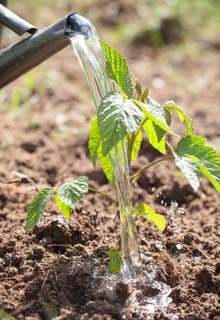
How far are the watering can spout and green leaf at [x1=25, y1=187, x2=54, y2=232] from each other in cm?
41

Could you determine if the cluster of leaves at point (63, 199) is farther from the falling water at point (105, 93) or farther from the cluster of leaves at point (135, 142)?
the falling water at point (105, 93)

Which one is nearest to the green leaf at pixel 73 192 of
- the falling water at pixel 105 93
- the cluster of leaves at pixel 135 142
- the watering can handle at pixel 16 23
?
the cluster of leaves at pixel 135 142

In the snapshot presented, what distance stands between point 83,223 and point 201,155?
543 mm

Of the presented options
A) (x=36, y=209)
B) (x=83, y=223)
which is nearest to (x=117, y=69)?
(x=36, y=209)

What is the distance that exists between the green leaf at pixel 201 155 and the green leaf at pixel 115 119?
231mm

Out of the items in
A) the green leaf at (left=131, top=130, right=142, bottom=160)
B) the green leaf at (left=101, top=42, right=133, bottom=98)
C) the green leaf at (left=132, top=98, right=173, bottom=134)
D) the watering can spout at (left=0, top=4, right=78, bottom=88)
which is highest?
the watering can spout at (left=0, top=4, right=78, bottom=88)

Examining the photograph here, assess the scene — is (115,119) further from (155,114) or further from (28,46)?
(28,46)

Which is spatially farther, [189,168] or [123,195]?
[123,195]

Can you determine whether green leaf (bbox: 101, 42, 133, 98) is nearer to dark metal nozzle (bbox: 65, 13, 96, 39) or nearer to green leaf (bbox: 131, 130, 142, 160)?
dark metal nozzle (bbox: 65, 13, 96, 39)

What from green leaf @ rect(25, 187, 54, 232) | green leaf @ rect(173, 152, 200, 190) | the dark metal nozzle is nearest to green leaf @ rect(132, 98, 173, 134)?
green leaf @ rect(173, 152, 200, 190)

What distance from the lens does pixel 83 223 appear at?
243cm

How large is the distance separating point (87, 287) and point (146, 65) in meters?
2.50

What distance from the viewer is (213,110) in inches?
147

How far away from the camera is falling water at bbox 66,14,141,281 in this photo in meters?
2.07
